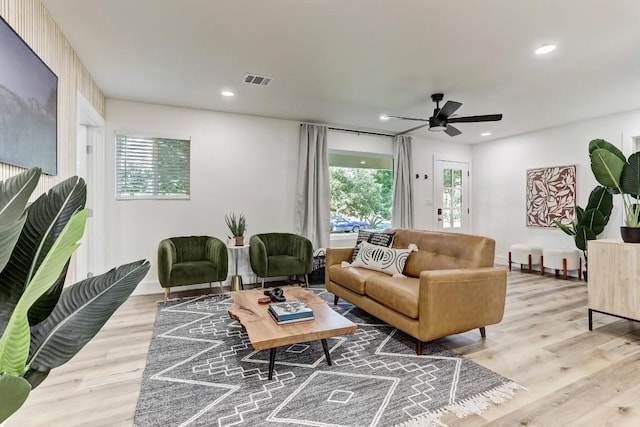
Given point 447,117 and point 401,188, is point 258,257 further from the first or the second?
point 401,188

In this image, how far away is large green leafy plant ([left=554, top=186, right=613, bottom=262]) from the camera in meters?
4.61

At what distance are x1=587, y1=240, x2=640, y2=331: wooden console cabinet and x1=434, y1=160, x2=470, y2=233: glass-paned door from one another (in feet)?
11.7

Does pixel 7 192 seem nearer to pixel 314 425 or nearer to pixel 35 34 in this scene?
pixel 314 425

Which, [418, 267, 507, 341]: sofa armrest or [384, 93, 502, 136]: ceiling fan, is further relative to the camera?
[384, 93, 502, 136]: ceiling fan

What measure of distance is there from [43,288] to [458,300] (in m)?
2.49

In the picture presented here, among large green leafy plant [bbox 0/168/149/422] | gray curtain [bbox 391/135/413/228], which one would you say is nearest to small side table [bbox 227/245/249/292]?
gray curtain [bbox 391/135/413/228]

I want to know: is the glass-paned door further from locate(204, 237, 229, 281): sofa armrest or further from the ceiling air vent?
locate(204, 237, 229, 281): sofa armrest

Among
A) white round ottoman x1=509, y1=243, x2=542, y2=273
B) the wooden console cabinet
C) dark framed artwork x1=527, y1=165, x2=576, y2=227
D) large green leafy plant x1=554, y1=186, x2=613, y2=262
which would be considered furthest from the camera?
white round ottoman x1=509, y1=243, x2=542, y2=273

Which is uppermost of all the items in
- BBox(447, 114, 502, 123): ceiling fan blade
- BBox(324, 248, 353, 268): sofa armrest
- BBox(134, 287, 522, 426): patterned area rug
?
BBox(447, 114, 502, 123): ceiling fan blade

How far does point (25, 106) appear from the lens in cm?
200

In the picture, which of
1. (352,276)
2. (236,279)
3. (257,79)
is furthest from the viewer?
(236,279)

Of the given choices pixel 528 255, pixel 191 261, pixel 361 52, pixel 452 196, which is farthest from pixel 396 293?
pixel 452 196

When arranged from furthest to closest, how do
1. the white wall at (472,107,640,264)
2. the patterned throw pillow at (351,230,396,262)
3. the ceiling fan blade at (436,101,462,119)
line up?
the white wall at (472,107,640,264) → the patterned throw pillow at (351,230,396,262) → the ceiling fan blade at (436,101,462,119)

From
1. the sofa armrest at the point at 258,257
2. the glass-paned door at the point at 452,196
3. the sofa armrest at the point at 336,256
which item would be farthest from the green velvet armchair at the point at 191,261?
the glass-paned door at the point at 452,196
